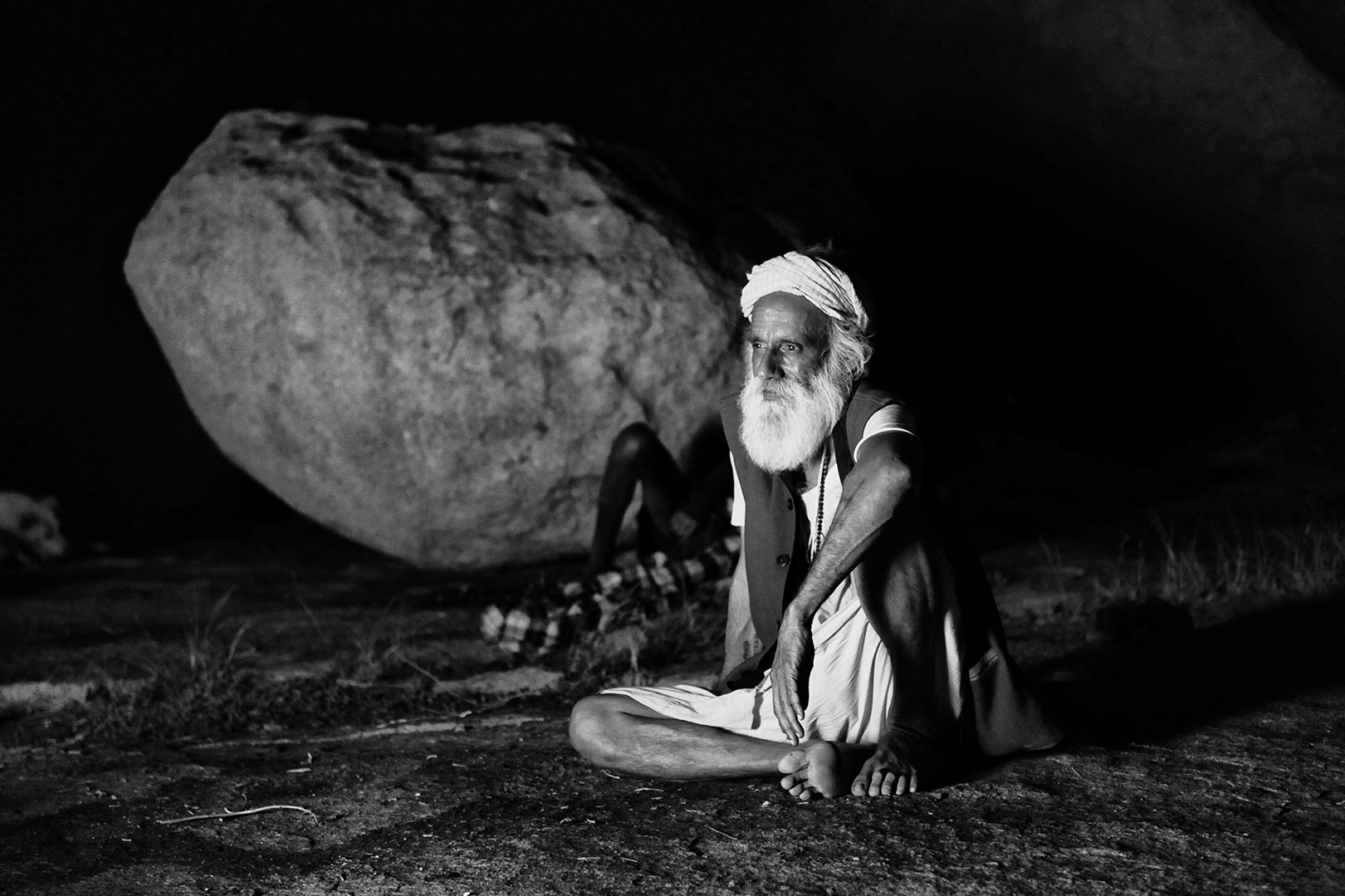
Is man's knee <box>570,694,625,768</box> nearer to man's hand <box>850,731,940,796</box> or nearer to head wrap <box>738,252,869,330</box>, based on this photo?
man's hand <box>850,731,940,796</box>

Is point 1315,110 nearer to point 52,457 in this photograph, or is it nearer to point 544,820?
point 544,820

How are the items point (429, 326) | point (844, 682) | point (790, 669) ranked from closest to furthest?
point (790, 669), point (844, 682), point (429, 326)

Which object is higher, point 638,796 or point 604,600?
point 604,600

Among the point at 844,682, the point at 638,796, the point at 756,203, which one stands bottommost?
the point at 638,796

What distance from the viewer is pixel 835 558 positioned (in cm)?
264

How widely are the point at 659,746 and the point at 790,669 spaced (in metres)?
0.42

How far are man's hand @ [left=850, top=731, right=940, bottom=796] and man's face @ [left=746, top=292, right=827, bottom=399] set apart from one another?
0.76 metres

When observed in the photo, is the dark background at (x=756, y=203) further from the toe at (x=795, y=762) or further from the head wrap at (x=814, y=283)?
the toe at (x=795, y=762)

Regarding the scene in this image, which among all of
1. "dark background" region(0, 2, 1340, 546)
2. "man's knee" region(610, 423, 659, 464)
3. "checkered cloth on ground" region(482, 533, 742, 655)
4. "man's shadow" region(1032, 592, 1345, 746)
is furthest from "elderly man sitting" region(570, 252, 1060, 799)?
"dark background" region(0, 2, 1340, 546)

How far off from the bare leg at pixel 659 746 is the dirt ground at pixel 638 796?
55mm

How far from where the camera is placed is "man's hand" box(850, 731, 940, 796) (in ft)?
8.76

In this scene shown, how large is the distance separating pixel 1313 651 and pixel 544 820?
96.2 inches

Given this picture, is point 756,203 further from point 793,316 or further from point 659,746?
point 659,746

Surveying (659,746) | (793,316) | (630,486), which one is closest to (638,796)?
(659,746)
